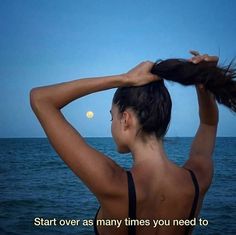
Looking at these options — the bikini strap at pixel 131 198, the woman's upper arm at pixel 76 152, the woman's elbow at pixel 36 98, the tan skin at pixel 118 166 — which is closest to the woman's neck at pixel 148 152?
the tan skin at pixel 118 166

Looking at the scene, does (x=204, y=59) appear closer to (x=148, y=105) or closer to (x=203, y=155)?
(x=148, y=105)

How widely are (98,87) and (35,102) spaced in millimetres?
343

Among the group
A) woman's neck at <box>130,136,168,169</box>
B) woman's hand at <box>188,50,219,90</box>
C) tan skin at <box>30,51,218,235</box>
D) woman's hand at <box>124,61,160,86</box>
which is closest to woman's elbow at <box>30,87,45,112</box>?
tan skin at <box>30,51,218,235</box>

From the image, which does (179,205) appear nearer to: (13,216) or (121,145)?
(121,145)

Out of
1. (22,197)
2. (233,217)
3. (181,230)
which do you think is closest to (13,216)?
(22,197)

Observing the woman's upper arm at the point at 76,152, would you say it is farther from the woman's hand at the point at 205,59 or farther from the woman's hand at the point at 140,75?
the woman's hand at the point at 205,59

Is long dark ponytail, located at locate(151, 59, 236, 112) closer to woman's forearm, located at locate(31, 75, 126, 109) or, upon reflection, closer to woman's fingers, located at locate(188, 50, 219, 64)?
woman's fingers, located at locate(188, 50, 219, 64)

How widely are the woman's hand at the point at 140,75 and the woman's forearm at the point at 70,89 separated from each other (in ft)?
0.12

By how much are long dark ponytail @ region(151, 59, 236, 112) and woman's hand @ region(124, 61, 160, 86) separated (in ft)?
0.10

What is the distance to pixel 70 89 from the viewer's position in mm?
1557

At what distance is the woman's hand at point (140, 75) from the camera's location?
5.29 ft

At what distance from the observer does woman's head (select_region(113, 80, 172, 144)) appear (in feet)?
5.50

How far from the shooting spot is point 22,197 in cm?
1662

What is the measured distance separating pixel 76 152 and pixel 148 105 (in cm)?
50
